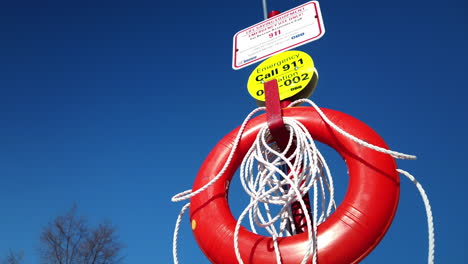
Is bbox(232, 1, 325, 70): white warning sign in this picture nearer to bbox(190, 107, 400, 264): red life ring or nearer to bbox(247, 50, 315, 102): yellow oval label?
bbox(247, 50, 315, 102): yellow oval label

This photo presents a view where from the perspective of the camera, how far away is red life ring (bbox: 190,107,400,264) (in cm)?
122

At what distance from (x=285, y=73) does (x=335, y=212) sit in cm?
85

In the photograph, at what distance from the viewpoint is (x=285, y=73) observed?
187 cm

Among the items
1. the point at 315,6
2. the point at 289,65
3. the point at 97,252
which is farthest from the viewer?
the point at 97,252

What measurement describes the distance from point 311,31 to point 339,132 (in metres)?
0.79

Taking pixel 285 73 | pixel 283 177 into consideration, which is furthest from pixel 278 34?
pixel 283 177

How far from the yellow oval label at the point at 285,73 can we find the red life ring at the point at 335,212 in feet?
0.59

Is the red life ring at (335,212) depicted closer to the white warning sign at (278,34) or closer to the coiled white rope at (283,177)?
the coiled white rope at (283,177)

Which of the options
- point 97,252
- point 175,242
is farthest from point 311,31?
point 97,252

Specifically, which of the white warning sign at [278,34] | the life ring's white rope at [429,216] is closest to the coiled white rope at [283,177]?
the life ring's white rope at [429,216]

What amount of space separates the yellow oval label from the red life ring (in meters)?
0.18

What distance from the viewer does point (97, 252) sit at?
33.7 ft

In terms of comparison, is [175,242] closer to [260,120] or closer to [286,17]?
[260,120]

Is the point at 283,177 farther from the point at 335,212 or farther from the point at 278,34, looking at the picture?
the point at 278,34
